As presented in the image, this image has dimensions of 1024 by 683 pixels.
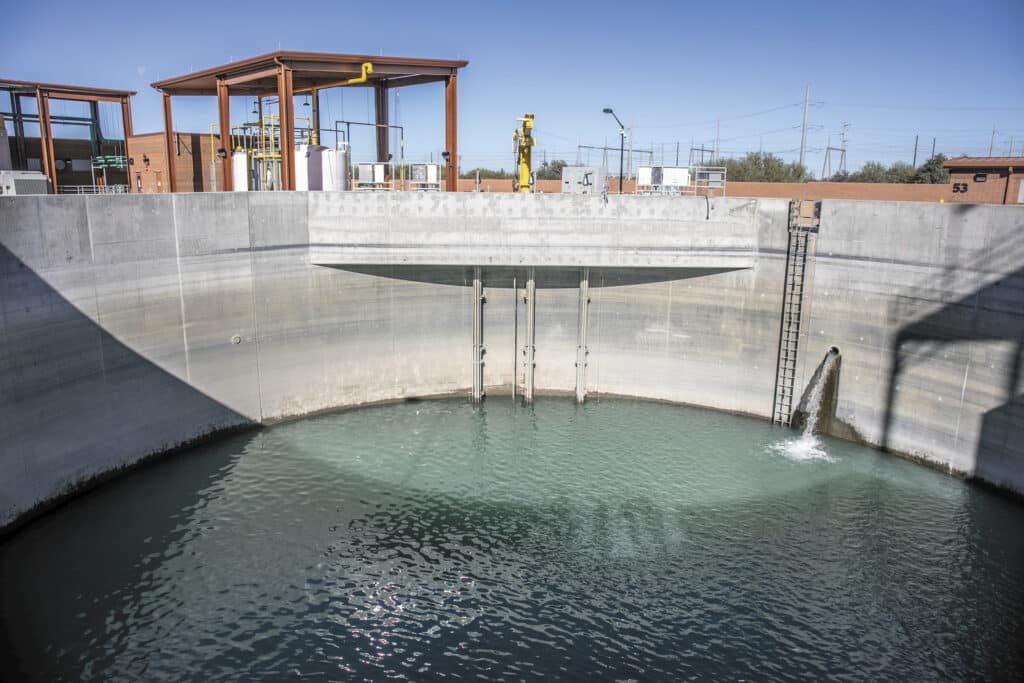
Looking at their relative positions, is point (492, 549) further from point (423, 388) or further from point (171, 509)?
point (423, 388)

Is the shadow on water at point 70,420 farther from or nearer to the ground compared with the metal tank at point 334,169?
nearer to the ground

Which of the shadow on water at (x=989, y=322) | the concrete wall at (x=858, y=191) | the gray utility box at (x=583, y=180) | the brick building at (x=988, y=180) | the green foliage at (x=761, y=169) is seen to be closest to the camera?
the shadow on water at (x=989, y=322)

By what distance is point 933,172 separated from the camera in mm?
43625

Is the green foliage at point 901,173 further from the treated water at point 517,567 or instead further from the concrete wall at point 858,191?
the treated water at point 517,567

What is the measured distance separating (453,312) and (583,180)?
7.24 metres

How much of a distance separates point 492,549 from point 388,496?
376 cm

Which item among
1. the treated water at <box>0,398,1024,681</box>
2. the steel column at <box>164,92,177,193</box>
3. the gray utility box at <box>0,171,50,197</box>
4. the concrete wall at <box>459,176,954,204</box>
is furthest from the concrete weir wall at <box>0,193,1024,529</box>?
the steel column at <box>164,92,177,193</box>

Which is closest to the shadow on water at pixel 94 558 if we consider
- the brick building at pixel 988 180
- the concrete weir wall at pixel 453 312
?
the concrete weir wall at pixel 453 312

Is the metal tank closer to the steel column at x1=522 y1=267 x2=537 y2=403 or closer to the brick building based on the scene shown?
the steel column at x1=522 y1=267 x2=537 y2=403

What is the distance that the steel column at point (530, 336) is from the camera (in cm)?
2656

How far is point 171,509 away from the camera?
18.4 metres

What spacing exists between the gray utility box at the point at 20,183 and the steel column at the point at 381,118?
41.2 ft

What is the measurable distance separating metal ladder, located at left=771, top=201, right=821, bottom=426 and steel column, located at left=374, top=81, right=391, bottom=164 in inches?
642

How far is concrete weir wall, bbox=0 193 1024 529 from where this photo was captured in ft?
60.5
